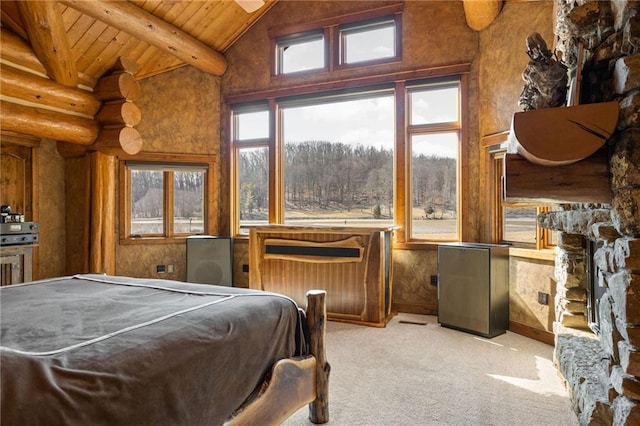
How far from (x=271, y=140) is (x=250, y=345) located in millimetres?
3966

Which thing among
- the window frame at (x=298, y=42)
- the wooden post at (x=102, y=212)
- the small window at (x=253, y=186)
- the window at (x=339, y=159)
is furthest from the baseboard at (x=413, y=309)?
the wooden post at (x=102, y=212)

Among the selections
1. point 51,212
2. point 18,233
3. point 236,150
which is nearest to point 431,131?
point 236,150

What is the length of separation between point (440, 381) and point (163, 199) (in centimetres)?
427

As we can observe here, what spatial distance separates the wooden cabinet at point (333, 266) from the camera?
402 centimetres

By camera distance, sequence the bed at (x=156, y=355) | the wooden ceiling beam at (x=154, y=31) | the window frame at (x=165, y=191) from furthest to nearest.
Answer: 1. the window frame at (x=165, y=191)
2. the wooden ceiling beam at (x=154, y=31)
3. the bed at (x=156, y=355)

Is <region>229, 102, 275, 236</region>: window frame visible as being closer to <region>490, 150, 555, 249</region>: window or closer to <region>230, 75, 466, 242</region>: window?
<region>230, 75, 466, 242</region>: window

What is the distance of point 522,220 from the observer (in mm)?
3893

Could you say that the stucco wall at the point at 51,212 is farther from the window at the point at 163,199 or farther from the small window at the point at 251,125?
the small window at the point at 251,125

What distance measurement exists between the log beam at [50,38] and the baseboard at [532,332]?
5.22 m

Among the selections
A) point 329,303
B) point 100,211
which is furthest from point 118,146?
point 329,303

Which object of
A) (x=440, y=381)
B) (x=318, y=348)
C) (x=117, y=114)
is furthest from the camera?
(x=117, y=114)

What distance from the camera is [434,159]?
4.53 meters

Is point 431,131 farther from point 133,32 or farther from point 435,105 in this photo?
point 133,32

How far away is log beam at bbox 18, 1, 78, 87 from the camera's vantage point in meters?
3.47
